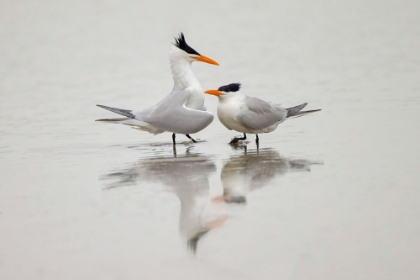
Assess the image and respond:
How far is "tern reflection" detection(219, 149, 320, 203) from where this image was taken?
589 centimetres

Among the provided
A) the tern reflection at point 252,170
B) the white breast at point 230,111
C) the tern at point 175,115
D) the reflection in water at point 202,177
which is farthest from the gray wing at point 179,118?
the tern reflection at point 252,170

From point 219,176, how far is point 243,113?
1.67 meters

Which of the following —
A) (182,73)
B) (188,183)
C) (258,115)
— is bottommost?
(188,183)

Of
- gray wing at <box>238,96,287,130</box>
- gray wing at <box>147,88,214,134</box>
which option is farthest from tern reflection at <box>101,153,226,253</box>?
gray wing at <box>238,96,287,130</box>

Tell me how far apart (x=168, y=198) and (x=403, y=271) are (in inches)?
79.9

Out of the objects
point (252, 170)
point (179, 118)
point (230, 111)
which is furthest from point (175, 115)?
point (252, 170)

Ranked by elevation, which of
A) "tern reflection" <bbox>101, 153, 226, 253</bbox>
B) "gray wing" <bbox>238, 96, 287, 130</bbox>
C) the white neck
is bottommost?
"tern reflection" <bbox>101, 153, 226, 253</bbox>

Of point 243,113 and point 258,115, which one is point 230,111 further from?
point 258,115

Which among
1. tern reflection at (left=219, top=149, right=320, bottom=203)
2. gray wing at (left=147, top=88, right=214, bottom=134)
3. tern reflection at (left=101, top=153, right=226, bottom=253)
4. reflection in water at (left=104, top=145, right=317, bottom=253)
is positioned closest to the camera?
tern reflection at (left=101, top=153, right=226, bottom=253)

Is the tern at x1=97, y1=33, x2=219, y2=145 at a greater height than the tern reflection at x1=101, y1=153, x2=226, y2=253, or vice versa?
the tern at x1=97, y1=33, x2=219, y2=145

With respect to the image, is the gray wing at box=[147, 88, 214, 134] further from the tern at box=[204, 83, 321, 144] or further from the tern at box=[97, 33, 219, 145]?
the tern at box=[204, 83, 321, 144]

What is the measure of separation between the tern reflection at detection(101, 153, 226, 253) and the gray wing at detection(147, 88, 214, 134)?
59cm

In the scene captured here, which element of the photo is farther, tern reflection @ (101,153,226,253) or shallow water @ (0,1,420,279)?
tern reflection @ (101,153,226,253)

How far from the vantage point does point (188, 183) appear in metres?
6.23
